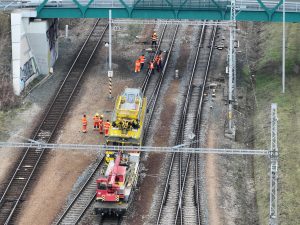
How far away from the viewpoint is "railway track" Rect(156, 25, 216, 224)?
4575 cm

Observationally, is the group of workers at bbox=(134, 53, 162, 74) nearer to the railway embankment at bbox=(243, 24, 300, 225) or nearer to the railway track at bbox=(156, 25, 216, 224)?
the railway track at bbox=(156, 25, 216, 224)

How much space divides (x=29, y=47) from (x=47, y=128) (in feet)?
40.2

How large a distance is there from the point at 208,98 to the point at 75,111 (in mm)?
11268

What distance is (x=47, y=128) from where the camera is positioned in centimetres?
5756

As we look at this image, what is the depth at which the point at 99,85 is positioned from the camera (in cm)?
6575

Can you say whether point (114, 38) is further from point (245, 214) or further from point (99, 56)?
point (245, 214)

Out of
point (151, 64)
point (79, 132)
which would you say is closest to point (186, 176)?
point (79, 132)

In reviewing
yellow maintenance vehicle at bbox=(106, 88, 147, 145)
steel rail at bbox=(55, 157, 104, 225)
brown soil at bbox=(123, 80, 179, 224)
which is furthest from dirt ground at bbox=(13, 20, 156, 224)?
yellow maintenance vehicle at bbox=(106, 88, 147, 145)

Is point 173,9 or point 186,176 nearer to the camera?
point 186,176

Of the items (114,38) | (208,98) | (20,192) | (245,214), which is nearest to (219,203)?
(245,214)

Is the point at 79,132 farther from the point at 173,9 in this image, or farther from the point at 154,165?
the point at 173,9

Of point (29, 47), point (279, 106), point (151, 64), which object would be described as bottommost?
point (279, 106)

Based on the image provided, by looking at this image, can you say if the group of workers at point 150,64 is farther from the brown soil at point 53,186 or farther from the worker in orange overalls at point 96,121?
the brown soil at point 53,186

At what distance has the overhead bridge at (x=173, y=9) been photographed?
213 ft
